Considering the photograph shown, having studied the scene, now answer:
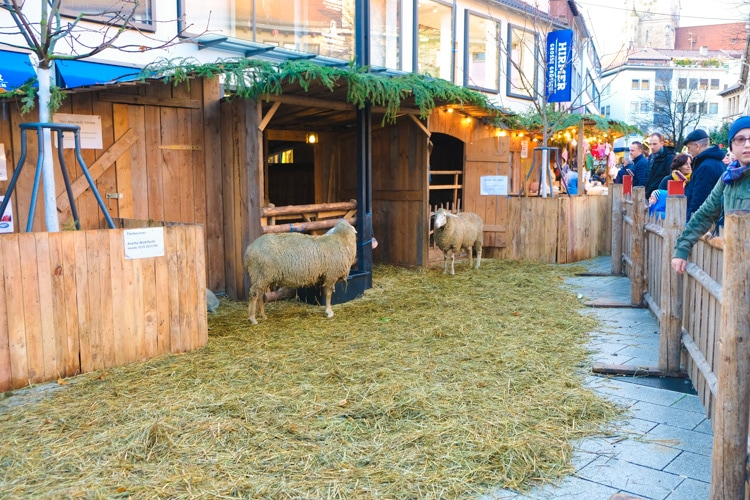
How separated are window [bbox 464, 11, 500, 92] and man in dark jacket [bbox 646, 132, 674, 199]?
7786mm

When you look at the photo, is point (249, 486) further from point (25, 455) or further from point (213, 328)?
point (213, 328)

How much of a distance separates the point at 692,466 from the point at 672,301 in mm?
2028

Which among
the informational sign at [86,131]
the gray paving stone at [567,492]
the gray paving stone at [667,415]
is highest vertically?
the informational sign at [86,131]

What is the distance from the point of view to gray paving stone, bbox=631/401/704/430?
4340mm

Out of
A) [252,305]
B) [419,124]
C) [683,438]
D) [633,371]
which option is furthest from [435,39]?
[683,438]

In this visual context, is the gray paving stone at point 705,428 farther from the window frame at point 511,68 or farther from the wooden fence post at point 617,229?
the window frame at point 511,68

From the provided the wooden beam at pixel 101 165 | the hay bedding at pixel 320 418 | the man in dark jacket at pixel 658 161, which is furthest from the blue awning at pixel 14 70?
the man in dark jacket at pixel 658 161

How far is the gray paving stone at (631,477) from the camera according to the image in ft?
11.1

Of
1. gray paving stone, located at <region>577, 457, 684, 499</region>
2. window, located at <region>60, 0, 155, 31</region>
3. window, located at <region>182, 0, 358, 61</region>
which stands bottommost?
gray paving stone, located at <region>577, 457, 684, 499</region>

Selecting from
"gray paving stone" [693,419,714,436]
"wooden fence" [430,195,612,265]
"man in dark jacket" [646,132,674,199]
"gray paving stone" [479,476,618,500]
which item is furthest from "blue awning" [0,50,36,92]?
"man in dark jacket" [646,132,674,199]

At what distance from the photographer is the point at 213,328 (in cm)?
715

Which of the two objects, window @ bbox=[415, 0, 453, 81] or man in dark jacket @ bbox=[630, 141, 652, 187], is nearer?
man in dark jacket @ bbox=[630, 141, 652, 187]

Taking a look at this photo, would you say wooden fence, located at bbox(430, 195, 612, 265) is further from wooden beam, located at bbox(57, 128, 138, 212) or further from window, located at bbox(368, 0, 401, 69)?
wooden beam, located at bbox(57, 128, 138, 212)

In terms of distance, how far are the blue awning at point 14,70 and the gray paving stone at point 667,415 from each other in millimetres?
7066
